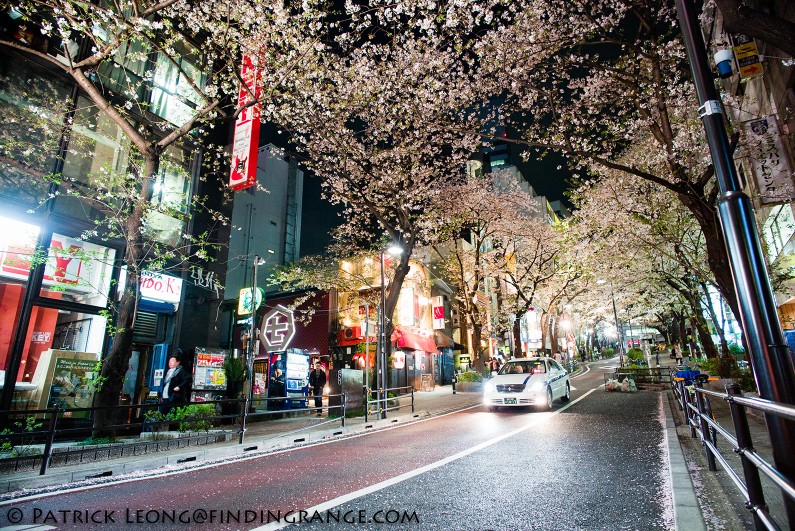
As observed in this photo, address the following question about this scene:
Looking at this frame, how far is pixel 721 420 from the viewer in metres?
9.21

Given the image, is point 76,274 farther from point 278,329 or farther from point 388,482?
point 388,482

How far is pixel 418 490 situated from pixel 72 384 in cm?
1071

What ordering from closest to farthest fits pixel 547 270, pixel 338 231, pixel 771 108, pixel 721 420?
pixel 721 420 < pixel 771 108 < pixel 338 231 < pixel 547 270

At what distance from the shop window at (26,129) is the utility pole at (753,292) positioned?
13749 millimetres

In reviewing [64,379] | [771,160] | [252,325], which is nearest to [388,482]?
[64,379]

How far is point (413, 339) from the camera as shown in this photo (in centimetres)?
2850

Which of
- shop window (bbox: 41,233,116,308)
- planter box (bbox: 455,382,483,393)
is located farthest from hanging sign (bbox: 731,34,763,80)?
planter box (bbox: 455,382,483,393)

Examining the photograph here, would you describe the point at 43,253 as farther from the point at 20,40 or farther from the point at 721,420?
the point at 721,420

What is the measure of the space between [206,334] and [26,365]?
23.0ft

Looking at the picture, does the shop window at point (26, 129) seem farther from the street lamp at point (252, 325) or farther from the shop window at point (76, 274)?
the street lamp at point (252, 325)

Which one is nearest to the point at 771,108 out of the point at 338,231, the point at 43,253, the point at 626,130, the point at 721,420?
the point at 626,130

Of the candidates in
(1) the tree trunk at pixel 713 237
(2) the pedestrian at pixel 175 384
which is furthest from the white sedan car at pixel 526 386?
(2) the pedestrian at pixel 175 384

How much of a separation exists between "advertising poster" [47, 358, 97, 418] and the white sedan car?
39.1 feet

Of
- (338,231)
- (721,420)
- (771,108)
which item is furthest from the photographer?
(338,231)
